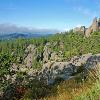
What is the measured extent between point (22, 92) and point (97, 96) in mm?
10982

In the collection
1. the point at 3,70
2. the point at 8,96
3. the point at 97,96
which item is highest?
the point at 97,96

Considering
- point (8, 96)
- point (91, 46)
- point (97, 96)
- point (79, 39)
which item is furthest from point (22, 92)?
point (79, 39)

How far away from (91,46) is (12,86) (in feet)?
462

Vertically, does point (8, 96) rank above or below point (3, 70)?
below

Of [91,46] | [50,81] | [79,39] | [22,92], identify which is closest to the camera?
[22,92]

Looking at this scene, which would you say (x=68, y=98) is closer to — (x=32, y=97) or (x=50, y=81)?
(x=32, y=97)

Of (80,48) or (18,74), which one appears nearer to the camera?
(18,74)

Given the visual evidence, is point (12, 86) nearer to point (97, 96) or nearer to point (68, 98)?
point (68, 98)

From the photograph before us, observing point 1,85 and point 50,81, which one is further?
point 50,81

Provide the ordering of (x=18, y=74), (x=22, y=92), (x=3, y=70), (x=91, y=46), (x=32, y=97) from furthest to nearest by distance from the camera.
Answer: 1. (x=91, y=46)
2. (x=18, y=74)
3. (x=3, y=70)
4. (x=22, y=92)
5. (x=32, y=97)

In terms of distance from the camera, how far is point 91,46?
6245 inches

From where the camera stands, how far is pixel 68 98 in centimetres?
1005

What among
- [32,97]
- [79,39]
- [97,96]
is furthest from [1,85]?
[79,39]

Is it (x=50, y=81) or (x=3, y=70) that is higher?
(x=3, y=70)
